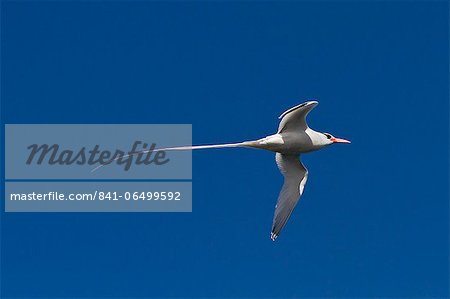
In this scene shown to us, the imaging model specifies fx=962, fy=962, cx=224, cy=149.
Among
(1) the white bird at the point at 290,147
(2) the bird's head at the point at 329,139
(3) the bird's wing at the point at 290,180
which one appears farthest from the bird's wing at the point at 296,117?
(3) the bird's wing at the point at 290,180

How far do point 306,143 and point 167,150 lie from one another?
2442 millimetres

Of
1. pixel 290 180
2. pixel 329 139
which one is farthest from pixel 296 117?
pixel 290 180

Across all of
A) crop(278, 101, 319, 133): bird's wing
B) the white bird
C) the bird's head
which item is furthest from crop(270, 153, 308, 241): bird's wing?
crop(278, 101, 319, 133): bird's wing

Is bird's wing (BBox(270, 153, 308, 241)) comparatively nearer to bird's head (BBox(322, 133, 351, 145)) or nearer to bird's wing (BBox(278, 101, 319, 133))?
bird's head (BBox(322, 133, 351, 145))

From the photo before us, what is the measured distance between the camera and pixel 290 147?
16.8 meters

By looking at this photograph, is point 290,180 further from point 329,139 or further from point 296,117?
point 296,117

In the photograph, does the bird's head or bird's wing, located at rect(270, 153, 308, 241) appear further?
bird's wing, located at rect(270, 153, 308, 241)

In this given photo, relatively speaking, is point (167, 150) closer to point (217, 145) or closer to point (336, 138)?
point (217, 145)

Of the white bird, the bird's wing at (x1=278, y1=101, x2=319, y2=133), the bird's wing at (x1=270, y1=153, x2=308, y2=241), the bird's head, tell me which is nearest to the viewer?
the bird's wing at (x1=278, y1=101, x2=319, y2=133)

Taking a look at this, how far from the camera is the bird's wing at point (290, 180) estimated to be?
1745cm

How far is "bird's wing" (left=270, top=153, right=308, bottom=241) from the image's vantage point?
17.5 m

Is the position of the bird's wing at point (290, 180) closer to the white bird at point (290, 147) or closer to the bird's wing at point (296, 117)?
the white bird at point (290, 147)

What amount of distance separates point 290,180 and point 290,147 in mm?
1145

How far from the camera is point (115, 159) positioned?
17.1 m
